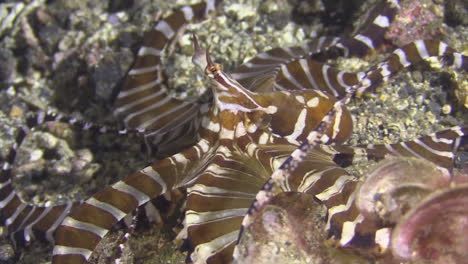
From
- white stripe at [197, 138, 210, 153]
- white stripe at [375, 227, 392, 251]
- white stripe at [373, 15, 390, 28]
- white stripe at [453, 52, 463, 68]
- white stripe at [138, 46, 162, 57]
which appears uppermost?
white stripe at [373, 15, 390, 28]

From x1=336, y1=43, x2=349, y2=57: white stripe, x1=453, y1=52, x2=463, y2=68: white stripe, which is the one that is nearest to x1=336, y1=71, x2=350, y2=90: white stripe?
x1=336, y1=43, x2=349, y2=57: white stripe

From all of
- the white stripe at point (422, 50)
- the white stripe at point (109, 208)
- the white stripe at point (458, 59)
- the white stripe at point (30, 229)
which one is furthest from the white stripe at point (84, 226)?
the white stripe at point (458, 59)

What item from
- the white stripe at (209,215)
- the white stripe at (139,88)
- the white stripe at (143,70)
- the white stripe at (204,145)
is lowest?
the white stripe at (209,215)

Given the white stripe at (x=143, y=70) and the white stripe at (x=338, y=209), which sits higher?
the white stripe at (x=143, y=70)

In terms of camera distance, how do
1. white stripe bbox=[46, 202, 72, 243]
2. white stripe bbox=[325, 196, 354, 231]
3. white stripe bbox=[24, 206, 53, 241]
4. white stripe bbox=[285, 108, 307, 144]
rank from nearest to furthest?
1. white stripe bbox=[325, 196, 354, 231]
2. white stripe bbox=[285, 108, 307, 144]
3. white stripe bbox=[46, 202, 72, 243]
4. white stripe bbox=[24, 206, 53, 241]

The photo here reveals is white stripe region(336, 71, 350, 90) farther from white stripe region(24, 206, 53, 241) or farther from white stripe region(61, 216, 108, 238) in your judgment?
white stripe region(24, 206, 53, 241)

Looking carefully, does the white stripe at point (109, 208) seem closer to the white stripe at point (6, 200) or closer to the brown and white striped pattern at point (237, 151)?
the brown and white striped pattern at point (237, 151)

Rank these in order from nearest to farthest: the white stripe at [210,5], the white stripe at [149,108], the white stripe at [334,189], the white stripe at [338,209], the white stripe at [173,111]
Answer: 1. the white stripe at [338,209]
2. the white stripe at [334,189]
3. the white stripe at [173,111]
4. the white stripe at [149,108]
5. the white stripe at [210,5]
